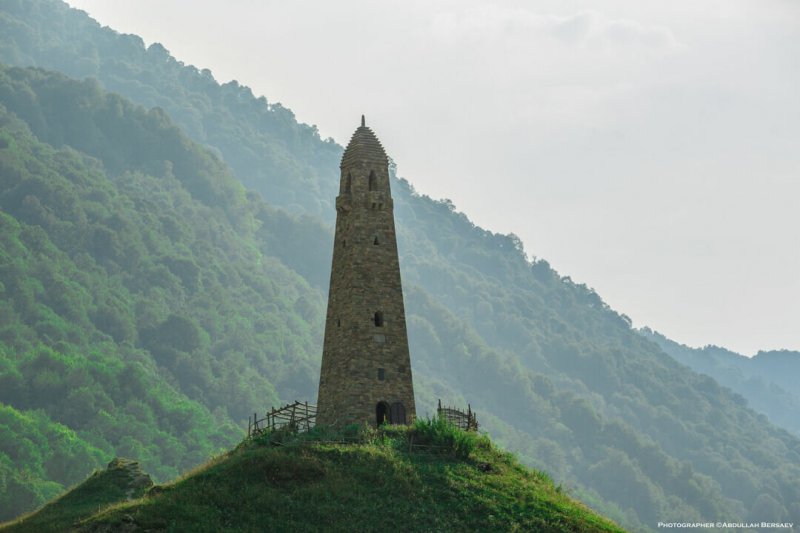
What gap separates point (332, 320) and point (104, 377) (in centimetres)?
8007

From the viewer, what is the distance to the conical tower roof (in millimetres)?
56556

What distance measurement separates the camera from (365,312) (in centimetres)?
5300

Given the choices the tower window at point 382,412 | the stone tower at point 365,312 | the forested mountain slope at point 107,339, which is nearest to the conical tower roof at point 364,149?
the stone tower at point 365,312

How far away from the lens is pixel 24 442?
9875cm

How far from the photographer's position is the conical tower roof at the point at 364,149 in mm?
56556

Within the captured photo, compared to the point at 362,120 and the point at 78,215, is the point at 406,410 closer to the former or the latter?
the point at 362,120

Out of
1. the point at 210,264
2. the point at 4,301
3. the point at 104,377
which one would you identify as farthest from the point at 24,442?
the point at 210,264

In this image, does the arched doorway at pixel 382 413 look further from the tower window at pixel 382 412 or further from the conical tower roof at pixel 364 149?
the conical tower roof at pixel 364 149

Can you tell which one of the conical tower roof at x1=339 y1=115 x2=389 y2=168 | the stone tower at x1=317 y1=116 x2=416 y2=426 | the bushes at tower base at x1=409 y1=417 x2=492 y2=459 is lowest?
the bushes at tower base at x1=409 y1=417 x2=492 y2=459

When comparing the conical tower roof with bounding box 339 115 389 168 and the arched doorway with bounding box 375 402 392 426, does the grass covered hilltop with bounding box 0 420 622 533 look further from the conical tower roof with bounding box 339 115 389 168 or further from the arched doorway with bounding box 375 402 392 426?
the conical tower roof with bounding box 339 115 389 168

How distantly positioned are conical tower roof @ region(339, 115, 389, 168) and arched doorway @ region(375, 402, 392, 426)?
14047 mm

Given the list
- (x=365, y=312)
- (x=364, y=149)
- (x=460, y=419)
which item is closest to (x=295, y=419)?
(x=365, y=312)

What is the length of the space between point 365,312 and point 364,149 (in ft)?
32.2

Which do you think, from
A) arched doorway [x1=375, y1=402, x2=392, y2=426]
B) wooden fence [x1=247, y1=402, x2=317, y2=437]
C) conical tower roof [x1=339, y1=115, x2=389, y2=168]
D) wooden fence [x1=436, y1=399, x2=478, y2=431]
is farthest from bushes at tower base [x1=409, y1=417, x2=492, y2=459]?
conical tower roof [x1=339, y1=115, x2=389, y2=168]
